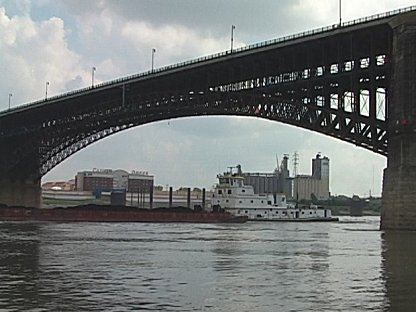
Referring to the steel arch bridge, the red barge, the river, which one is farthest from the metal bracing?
the river

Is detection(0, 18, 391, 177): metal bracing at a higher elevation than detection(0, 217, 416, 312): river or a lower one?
higher

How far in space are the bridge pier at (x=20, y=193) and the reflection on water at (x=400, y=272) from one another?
321 ft

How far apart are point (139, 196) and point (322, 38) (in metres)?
128

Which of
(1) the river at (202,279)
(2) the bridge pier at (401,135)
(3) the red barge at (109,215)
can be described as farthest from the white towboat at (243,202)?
(1) the river at (202,279)

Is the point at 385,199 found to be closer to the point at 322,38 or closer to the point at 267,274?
the point at 322,38

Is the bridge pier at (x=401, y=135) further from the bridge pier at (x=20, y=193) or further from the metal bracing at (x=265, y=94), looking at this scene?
the bridge pier at (x=20, y=193)

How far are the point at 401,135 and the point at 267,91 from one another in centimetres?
2190

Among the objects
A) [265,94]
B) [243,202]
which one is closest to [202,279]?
[265,94]

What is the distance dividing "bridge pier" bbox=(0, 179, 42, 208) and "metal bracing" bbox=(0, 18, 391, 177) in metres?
19.9

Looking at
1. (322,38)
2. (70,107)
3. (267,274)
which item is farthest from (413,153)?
(70,107)

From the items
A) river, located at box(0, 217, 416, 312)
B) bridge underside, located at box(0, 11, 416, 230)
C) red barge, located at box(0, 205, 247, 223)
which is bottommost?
river, located at box(0, 217, 416, 312)

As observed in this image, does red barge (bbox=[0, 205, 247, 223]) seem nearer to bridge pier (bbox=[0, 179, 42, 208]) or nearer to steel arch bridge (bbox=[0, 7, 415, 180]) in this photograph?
steel arch bridge (bbox=[0, 7, 415, 180])

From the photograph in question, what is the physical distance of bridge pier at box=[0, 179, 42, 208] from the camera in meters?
137

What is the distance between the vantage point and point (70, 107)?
115188mm
